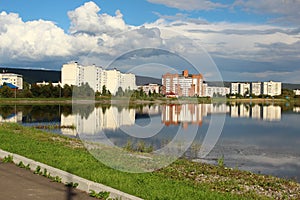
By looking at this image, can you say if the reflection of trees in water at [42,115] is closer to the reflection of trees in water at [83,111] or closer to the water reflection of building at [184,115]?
the reflection of trees in water at [83,111]

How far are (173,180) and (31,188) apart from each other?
3454 mm

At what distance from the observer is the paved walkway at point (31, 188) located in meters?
6.67

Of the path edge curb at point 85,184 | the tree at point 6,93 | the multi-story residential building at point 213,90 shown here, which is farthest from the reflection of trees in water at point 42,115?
the tree at point 6,93

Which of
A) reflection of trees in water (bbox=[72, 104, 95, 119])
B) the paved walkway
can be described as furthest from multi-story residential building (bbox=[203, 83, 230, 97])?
reflection of trees in water (bbox=[72, 104, 95, 119])

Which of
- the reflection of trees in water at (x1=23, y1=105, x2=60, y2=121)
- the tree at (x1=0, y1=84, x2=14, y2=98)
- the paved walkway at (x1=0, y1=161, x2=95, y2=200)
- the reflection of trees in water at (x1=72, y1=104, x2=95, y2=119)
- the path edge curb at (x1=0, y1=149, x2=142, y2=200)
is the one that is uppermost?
the tree at (x1=0, y1=84, x2=14, y2=98)

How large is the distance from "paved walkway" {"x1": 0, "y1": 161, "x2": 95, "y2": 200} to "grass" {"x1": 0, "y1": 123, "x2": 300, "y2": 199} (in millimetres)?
861

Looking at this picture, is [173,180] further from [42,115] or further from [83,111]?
[83,111]

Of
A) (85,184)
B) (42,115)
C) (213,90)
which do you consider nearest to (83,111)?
(42,115)

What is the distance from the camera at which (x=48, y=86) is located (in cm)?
10244

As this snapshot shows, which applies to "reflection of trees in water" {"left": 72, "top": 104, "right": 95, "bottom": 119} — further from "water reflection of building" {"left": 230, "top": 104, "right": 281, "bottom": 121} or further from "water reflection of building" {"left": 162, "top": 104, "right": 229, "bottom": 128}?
"water reflection of building" {"left": 230, "top": 104, "right": 281, "bottom": 121}

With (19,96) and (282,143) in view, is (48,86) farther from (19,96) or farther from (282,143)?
(282,143)

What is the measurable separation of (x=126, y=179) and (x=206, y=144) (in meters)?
13.8

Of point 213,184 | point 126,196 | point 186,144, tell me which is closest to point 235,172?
point 213,184

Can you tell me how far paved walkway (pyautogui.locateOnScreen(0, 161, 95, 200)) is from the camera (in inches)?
263
